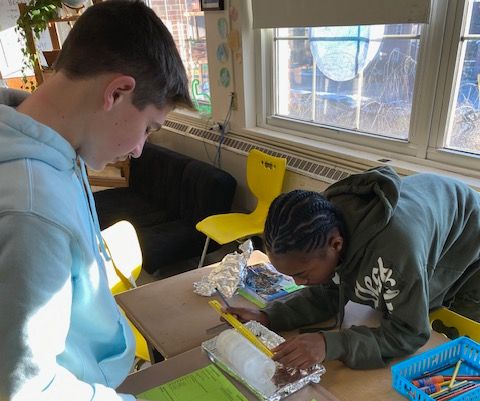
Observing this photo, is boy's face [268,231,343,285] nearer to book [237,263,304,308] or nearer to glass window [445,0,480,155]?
book [237,263,304,308]

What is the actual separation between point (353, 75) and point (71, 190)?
6.19 feet

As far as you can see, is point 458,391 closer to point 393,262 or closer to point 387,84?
point 393,262

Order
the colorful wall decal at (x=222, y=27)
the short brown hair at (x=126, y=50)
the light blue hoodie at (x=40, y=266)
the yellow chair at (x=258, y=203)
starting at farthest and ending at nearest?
the colorful wall decal at (x=222, y=27) < the yellow chair at (x=258, y=203) < the short brown hair at (x=126, y=50) < the light blue hoodie at (x=40, y=266)

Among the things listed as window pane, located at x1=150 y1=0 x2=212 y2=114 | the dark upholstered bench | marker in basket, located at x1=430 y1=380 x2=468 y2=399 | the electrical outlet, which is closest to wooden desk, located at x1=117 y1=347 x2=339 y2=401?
marker in basket, located at x1=430 y1=380 x2=468 y2=399

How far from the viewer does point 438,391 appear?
0.91 meters

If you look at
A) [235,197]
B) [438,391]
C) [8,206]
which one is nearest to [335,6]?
[235,197]

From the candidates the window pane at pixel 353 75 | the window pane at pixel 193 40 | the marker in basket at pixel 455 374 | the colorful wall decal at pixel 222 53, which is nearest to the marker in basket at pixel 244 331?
the marker in basket at pixel 455 374

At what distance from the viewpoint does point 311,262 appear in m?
1.03

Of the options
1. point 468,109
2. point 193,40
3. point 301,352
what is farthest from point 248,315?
point 193,40

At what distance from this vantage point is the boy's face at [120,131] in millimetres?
722

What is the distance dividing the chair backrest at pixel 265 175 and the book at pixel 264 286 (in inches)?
43.7

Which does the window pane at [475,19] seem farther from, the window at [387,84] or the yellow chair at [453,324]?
the yellow chair at [453,324]

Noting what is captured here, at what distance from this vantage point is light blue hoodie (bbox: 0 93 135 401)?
0.54 m

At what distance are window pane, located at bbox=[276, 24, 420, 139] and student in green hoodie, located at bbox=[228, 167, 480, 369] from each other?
103 cm
